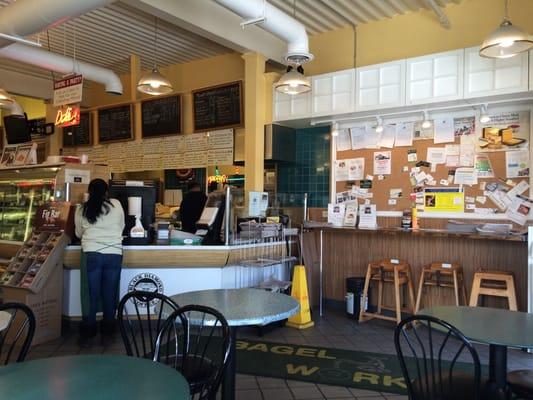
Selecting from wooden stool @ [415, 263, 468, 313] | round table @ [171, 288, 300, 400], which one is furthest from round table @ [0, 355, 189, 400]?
wooden stool @ [415, 263, 468, 313]

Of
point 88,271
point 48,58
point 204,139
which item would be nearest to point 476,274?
point 88,271

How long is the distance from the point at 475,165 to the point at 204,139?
400 cm

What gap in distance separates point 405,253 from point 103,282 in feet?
11.6

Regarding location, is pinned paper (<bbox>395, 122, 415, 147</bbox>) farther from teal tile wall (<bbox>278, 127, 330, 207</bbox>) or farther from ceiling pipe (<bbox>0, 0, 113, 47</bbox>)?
ceiling pipe (<bbox>0, 0, 113, 47</bbox>)

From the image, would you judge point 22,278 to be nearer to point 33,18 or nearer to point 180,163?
point 33,18

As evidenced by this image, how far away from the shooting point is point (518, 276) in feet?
15.7

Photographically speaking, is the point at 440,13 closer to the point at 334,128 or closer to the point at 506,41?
the point at 506,41

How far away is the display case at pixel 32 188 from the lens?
5191mm

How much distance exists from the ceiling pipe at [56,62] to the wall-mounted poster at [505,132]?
568cm

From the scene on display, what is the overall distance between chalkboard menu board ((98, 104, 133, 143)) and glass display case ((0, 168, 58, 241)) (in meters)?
2.62

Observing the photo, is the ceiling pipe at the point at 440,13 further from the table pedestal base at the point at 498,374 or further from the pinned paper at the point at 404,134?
the table pedestal base at the point at 498,374

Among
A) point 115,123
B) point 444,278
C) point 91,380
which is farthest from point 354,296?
point 115,123

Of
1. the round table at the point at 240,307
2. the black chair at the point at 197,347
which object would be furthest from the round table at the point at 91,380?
the round table at the point at 240,307

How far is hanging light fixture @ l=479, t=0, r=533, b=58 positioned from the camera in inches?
145
